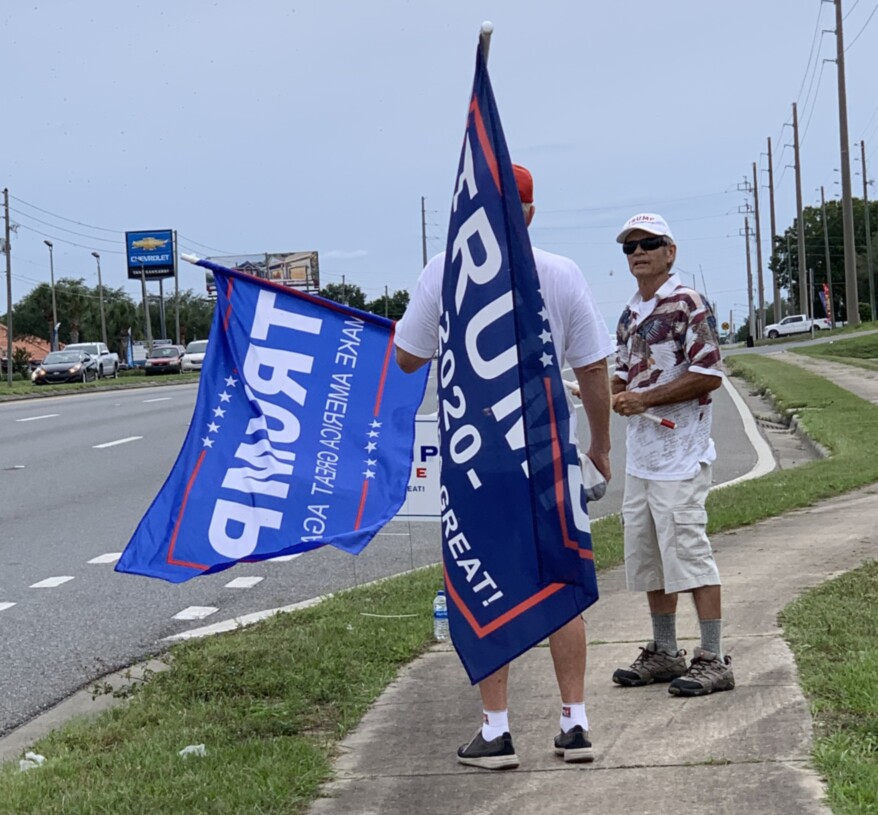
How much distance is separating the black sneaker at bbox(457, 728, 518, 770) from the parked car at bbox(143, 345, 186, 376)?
64947 millimetres

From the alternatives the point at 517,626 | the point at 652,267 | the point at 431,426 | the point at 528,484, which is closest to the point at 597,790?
the point at 517,626

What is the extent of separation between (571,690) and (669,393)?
1.29 meters

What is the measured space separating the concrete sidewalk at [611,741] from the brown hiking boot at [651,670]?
0.05m

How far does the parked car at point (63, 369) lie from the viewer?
2227 inches

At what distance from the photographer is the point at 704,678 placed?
5.38m

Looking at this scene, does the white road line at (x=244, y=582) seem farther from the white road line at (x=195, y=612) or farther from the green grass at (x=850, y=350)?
the green grass at (x=850, y=350)

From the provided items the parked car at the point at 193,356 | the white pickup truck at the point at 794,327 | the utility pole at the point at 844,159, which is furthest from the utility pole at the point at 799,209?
the parked car at the point at 193,356

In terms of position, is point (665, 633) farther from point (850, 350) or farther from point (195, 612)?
point (850, 350)

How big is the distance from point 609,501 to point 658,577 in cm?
819

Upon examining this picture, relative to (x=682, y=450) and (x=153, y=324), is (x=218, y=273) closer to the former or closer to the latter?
(x=682, y=450)

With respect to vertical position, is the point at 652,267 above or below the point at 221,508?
above

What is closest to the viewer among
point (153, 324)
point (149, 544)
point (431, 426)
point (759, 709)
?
point (759, 709)

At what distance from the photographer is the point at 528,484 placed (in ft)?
13.9

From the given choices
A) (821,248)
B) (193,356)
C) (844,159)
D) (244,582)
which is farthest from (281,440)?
(821,248)
